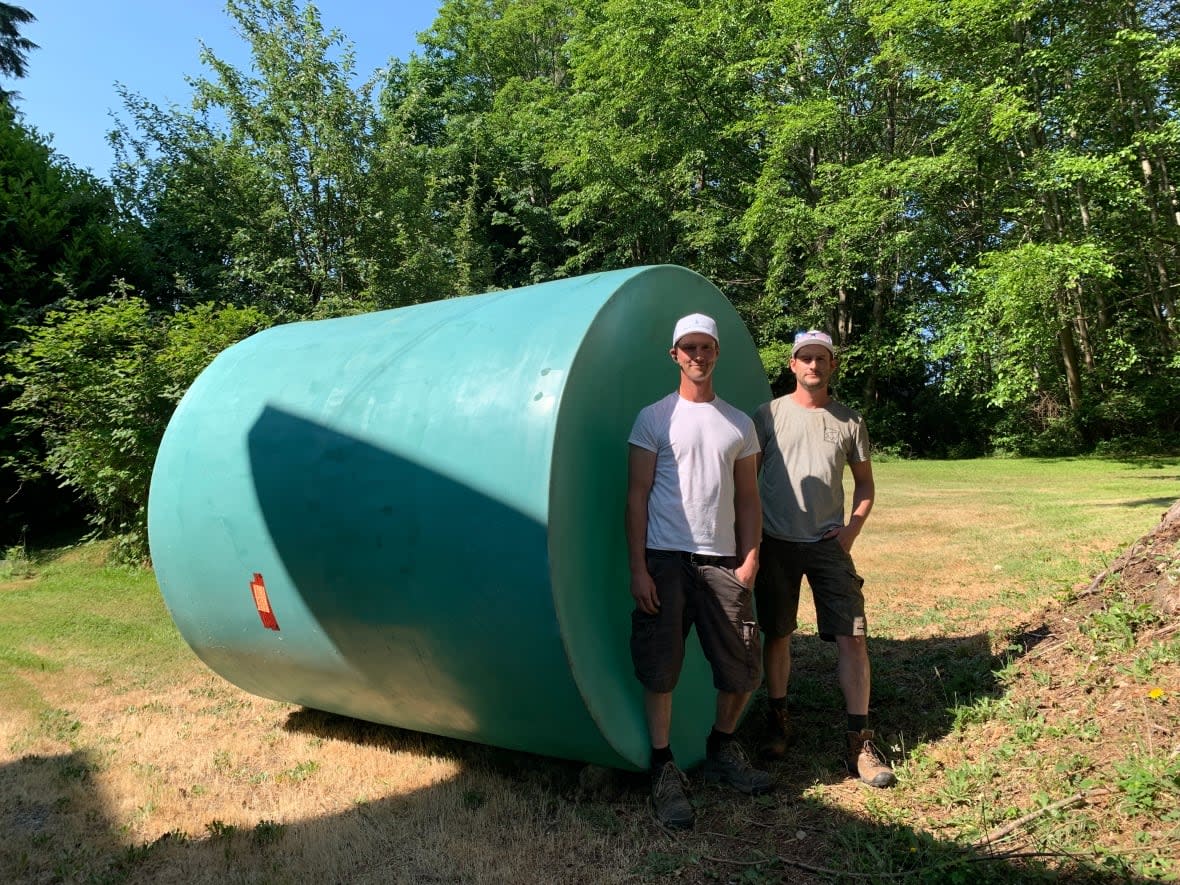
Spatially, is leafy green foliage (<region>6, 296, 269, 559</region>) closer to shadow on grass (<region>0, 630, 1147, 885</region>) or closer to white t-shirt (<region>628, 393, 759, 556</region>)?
shadow on grass (<region>0, 630, 1147, 885</region>)

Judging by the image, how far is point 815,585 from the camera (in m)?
4.00

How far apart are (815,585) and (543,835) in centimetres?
163

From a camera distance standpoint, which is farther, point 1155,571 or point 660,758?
point 1155,571

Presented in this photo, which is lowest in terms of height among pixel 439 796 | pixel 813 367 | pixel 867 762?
pixel 439 796

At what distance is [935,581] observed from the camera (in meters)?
7.95

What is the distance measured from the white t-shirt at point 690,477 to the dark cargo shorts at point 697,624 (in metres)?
0.08

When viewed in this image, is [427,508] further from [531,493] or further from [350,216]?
[350,216]

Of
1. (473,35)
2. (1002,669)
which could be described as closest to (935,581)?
(1002,669)

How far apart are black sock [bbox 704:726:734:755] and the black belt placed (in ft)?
2.80

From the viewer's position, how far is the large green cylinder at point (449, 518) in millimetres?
3350

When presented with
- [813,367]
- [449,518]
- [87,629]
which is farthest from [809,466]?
[87,629]

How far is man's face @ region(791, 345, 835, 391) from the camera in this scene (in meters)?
3.92

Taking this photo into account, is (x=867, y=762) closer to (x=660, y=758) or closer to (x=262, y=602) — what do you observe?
(x=660, y=758)

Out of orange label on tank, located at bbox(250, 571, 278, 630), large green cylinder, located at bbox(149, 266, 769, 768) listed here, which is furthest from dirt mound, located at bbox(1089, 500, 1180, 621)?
orange label on tank, located at bbox(250, 571, 278, 630)
